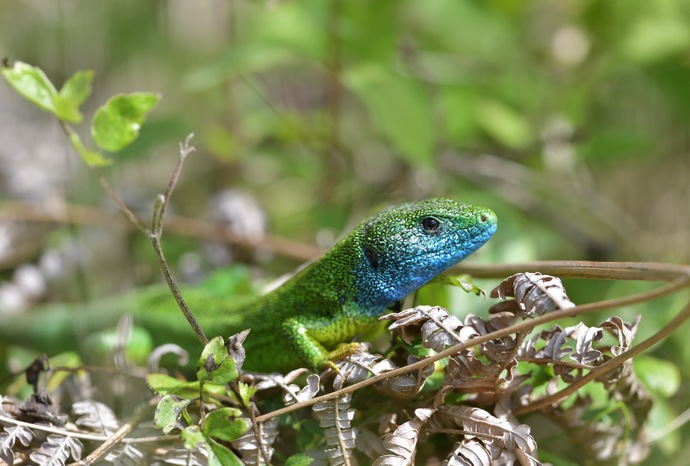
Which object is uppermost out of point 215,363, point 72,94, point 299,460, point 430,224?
point 72,94

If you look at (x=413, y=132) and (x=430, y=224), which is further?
(x=413, y=132)

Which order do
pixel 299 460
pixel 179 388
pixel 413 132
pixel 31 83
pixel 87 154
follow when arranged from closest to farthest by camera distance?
pixel 299 460 → pixel 179 388 → pixel 31 83 → pixel 87 154 → pixel 413 132

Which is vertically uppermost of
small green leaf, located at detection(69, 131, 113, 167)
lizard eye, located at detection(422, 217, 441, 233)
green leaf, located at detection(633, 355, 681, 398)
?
small green leaf, located at detection(69, 131, 113, 167)

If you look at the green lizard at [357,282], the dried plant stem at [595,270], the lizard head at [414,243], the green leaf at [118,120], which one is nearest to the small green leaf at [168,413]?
the green lizard at [357,282]

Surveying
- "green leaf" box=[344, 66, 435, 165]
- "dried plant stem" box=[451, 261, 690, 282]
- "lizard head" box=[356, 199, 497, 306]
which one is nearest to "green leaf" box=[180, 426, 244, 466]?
"lizard head" box=[356, 199, 497, 306]

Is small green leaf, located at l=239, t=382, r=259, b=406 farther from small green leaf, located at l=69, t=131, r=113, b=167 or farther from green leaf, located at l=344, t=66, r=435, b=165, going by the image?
green leaf, located at l=344, t=66, r=435, b=165

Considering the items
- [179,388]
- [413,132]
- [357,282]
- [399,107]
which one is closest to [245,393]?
[179,388]

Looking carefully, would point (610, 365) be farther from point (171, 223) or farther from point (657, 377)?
point (171, 223)
